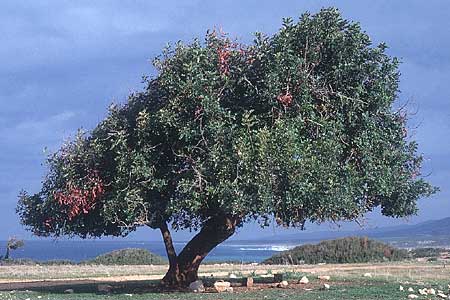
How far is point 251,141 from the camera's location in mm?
21219

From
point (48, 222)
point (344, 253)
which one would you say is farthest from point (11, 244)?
point (48, 222)

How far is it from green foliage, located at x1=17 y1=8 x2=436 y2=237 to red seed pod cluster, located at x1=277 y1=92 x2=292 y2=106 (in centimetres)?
4

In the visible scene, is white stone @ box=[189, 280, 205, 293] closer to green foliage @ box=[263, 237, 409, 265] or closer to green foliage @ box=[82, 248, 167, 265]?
green foliage @ box=[263, 237, 409, 265]

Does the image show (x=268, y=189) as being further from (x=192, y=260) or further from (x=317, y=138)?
(x=192, y=260)

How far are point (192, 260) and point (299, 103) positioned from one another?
772 centimetres

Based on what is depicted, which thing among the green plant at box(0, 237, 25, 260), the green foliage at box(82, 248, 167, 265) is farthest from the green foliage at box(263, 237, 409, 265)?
the green plant at box(0, 237, 25, 260)

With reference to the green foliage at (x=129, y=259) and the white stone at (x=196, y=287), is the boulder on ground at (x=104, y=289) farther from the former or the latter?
the green foliage at (x=129, y=259)

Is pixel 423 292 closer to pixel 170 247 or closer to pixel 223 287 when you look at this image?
pixel 223 287

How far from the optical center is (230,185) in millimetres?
20781

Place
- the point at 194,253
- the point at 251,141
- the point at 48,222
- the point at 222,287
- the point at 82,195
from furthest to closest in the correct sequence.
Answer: the point at 194,253, the point at 48,222, the point at 222,287, the point at 82,195, the point at 251,141

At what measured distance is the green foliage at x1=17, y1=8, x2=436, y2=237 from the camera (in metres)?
21.1

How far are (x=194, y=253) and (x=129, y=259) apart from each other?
39.1 m

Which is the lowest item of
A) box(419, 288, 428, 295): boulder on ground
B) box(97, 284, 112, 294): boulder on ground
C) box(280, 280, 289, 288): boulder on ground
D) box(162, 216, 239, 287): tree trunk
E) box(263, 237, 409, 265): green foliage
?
box(419, 288, 428, 295): boulder on ground

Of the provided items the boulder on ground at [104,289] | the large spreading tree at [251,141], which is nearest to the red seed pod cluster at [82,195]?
the large spreading tree at [251,141]
